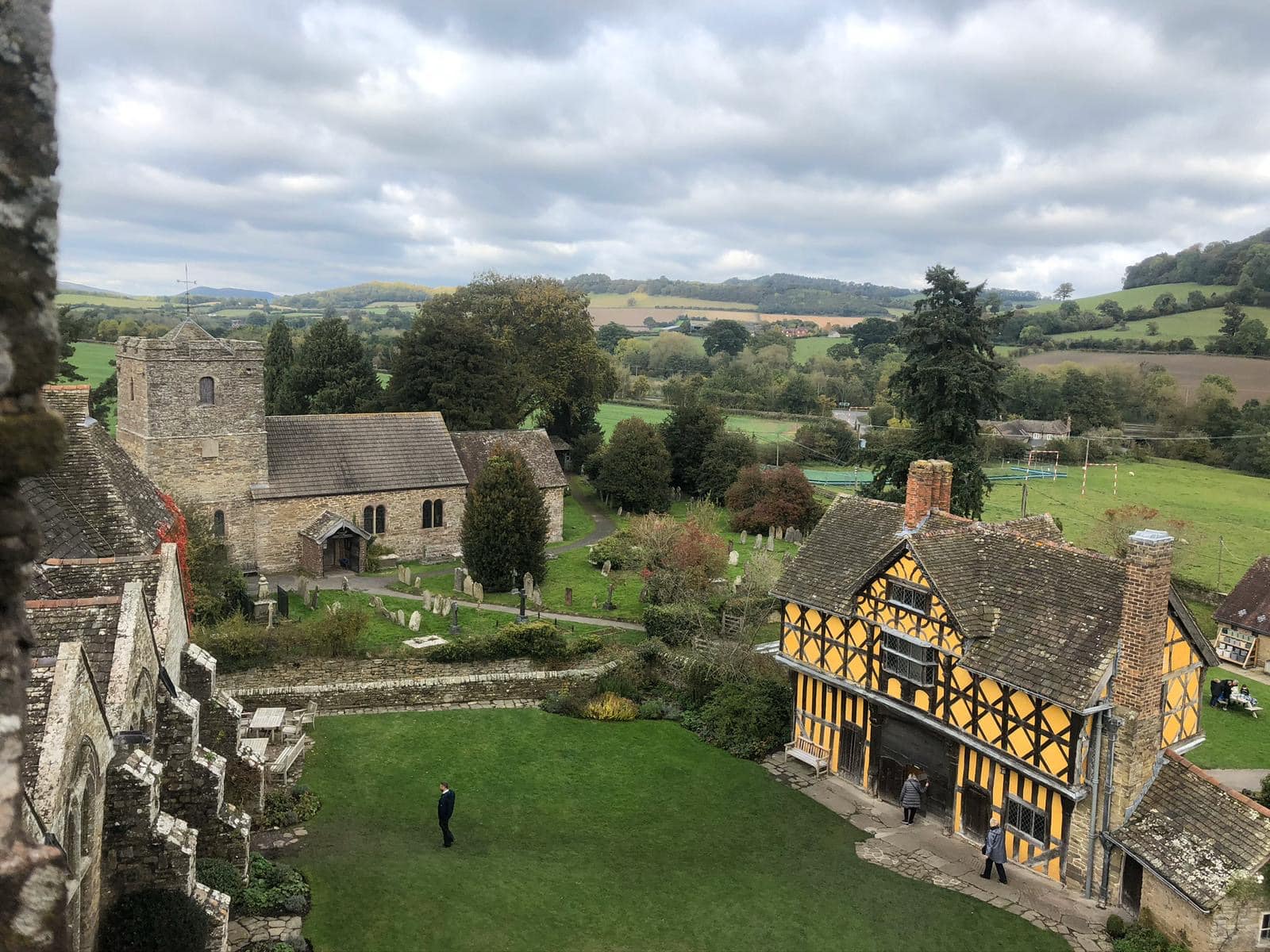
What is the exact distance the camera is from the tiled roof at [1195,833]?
14531 mm

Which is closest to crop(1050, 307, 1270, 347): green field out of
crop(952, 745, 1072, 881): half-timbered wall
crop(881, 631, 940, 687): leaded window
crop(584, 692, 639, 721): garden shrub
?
crop(881, 631, 940, 687): leaded window

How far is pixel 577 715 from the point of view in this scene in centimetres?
2405

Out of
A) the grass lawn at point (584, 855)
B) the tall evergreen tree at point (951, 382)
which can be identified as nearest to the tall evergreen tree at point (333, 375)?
the tall evergreen tree at point (951, 382)

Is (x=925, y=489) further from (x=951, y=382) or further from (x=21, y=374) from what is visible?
(x=21, y=374)

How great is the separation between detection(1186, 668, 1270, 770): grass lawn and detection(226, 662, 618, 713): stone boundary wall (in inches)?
622

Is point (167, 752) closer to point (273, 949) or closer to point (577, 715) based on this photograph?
point (273, 949)

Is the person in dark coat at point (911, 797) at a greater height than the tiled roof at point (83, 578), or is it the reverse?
the tiled roof at point (83, 578)

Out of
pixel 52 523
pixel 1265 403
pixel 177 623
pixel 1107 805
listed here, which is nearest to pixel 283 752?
pixel 177 623

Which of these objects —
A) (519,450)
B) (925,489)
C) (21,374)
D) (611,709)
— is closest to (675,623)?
(611,709)

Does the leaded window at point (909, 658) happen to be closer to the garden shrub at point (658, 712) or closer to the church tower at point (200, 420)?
the garden shrub at point (658, 712)

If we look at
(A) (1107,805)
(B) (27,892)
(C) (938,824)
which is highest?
(B) (27,892)

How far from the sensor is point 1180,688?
1725 centimetres

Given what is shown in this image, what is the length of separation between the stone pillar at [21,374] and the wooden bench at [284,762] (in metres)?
16.5

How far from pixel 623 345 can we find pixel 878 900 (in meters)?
108
